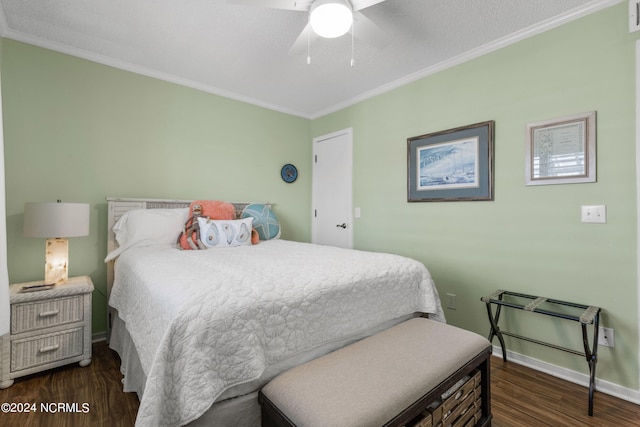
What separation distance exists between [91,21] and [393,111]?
102 inches

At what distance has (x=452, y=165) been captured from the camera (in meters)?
2.59

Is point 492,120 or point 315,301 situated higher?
point 492,120

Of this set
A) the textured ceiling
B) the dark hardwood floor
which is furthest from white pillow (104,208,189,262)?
the textured ceiling

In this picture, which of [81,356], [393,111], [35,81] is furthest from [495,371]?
[35,81]

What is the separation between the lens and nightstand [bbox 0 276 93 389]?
185 cm

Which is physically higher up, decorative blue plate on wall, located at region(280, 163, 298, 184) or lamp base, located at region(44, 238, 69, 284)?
decorative blue plate on wall, located at region(280, 163, 298, 184)

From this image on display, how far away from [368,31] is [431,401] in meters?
1.97

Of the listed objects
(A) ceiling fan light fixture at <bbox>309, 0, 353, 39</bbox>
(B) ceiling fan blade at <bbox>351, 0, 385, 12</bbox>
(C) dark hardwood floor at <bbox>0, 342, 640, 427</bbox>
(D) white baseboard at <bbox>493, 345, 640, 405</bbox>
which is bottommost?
(C) dark hardwood floor at <bbox>0, 342, 640, 427</bbox>

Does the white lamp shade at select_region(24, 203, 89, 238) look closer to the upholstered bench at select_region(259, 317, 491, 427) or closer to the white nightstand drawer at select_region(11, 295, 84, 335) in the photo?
the white nightstand drawer at select_region(11, 295, 84, 335)

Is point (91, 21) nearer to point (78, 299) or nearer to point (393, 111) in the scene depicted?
point (78, 299)

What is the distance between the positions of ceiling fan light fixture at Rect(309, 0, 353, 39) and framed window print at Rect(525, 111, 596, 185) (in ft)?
5.05

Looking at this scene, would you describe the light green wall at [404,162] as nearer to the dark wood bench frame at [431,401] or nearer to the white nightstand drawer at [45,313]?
the white nightstand drawer at [45,313]

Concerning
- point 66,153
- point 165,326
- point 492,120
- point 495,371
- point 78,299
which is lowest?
point 495,371

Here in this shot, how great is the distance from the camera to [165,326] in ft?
3.60
